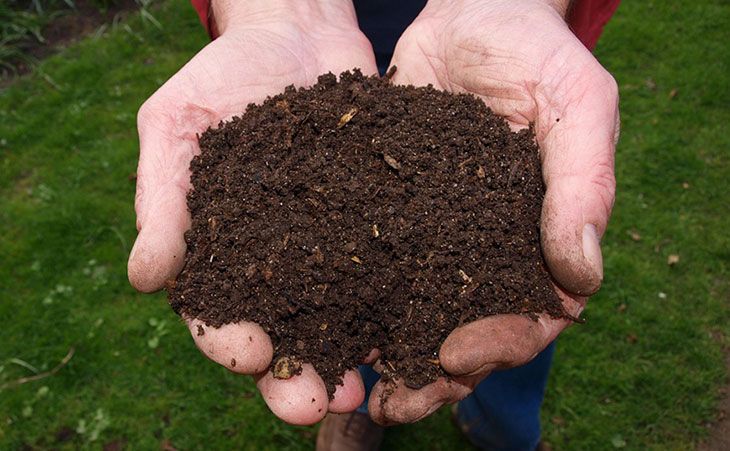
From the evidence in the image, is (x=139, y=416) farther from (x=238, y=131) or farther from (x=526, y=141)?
(x=526, y=141)

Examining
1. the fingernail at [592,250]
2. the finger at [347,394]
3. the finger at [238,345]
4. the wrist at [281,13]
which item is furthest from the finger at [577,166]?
the wrist at [281,13]

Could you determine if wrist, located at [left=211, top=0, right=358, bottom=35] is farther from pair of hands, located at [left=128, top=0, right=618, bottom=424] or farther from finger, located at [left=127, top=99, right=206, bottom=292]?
finger, located at [left=127, top=99, right=206, bottom=292]

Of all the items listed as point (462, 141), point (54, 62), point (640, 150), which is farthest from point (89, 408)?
point (640, 150)

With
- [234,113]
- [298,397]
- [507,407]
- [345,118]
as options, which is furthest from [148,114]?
[507,407]

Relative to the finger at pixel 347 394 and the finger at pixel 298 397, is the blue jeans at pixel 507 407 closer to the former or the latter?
the finger at pixel 347 394

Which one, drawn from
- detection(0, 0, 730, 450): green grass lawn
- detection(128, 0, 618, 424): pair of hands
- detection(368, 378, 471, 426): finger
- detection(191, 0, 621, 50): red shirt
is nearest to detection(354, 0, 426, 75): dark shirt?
detection(128, 0, 618, 424): pair of hands
